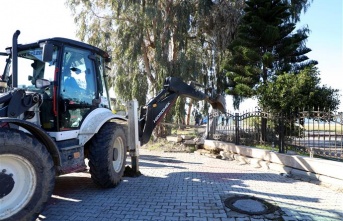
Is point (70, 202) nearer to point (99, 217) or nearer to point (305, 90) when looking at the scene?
point (99, 217)

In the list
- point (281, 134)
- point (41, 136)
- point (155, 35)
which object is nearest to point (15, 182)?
point (41, 136)

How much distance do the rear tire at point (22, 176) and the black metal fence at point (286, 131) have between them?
18.1ft

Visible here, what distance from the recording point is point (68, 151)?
14.3ft

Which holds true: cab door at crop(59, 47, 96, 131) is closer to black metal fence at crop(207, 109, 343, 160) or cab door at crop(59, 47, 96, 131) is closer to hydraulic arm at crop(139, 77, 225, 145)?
hydraulic arm at crop(139, 77, 225, 145)

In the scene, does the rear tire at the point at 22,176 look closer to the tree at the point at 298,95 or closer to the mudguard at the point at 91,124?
the mudguard at the point at 91,124

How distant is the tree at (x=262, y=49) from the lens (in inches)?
446

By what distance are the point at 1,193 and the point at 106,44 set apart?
1137 centimetres

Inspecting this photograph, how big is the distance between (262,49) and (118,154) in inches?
347

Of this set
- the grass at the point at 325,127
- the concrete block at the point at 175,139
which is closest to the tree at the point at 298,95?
the grass at the point at 325,127

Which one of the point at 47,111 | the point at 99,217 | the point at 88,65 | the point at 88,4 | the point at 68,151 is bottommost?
the point at 99,217

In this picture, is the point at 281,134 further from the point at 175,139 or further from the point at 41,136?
the point at 175,139

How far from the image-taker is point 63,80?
4504 mm

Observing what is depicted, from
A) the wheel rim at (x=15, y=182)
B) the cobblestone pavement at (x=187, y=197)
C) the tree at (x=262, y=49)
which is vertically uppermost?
the tree at (x=262, y=49)

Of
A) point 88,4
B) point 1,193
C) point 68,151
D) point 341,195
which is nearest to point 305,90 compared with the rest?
point 341,195
